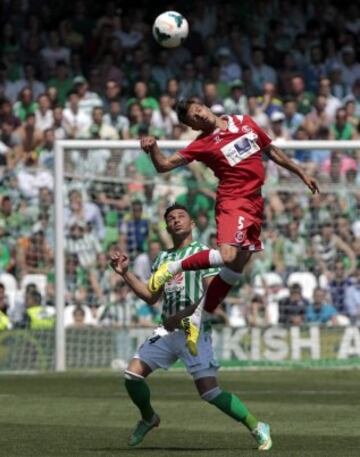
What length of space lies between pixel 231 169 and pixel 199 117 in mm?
553

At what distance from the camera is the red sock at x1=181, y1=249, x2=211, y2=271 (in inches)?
444

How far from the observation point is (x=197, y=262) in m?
11.4

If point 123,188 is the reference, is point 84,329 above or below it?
below

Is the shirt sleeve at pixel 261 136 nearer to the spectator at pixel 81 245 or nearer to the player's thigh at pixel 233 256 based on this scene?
the player's thigh at pixel 233 256

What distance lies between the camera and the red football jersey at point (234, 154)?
39.9 ft

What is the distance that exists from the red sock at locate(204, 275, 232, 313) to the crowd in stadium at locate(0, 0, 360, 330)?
8185mm

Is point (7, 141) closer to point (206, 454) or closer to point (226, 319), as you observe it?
point (226, 319)

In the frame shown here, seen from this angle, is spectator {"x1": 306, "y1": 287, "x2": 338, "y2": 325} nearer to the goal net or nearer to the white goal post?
the goal net

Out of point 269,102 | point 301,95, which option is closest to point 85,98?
point 269,102

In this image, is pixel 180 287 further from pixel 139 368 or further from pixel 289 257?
pixel 289 257

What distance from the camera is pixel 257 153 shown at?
12328 millimetres

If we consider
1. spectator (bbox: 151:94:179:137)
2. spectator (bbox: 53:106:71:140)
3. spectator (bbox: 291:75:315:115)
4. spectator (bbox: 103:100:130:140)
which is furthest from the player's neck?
spectator (bbox: 291:75:315:115)

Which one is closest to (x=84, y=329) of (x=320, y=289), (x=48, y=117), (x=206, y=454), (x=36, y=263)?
(x=36, y=263)

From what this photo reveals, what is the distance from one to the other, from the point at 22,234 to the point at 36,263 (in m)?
0.45
